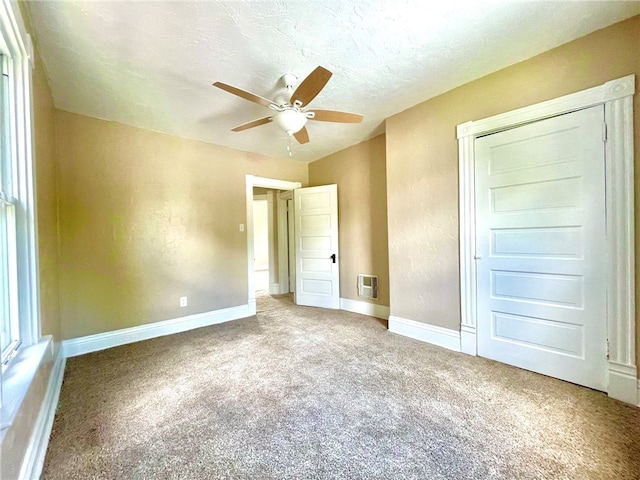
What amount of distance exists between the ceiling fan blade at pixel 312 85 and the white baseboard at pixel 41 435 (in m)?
2.38

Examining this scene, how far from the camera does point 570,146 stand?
1.92 meters

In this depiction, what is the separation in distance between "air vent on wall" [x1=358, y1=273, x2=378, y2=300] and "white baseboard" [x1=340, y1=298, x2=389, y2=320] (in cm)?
13

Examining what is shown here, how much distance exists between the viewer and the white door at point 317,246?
13.7 feet

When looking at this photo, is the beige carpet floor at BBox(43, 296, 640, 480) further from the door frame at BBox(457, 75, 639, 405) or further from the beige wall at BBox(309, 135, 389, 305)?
the beige wall at BBox(309, 135, 389, 305)

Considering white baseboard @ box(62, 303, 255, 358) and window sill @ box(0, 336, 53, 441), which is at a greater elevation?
window sill @ box(0, 336, 53, 441)

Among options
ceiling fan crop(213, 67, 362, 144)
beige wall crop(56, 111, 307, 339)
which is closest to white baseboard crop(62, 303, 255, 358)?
beige wall crop(56, 111, 307, 339)

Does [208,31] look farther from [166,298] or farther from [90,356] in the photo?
[90,356]

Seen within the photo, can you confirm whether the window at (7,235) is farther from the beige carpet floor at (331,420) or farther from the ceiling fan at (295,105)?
the ceiling fan at (295,105)

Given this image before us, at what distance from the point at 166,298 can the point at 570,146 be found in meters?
4.23

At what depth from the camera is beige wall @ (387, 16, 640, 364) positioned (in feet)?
5.91

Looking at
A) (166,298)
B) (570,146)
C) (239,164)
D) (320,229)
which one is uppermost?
(239,164)

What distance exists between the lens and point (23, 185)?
1473 mm

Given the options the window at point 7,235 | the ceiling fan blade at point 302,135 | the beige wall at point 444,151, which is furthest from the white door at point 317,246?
the window at point 7,235

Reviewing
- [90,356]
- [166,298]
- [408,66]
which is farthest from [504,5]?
[90,356]
